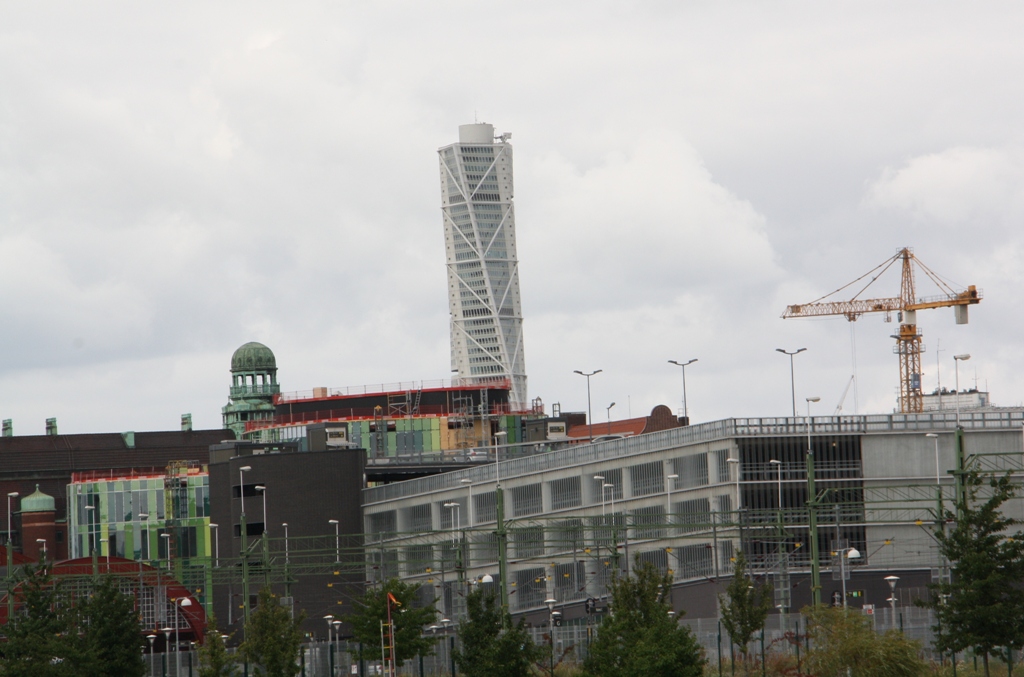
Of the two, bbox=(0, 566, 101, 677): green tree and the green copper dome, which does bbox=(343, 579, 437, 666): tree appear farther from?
the green copper dome

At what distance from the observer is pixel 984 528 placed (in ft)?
222

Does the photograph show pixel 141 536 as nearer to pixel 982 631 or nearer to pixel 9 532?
pixel 9 532

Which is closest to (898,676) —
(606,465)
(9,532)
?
(606,465)

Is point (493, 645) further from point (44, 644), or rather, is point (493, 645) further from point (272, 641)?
point (44, 644)

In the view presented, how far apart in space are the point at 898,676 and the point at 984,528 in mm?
6933

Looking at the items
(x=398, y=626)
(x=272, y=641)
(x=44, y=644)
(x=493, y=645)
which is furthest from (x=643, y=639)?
(x=44, y=644)

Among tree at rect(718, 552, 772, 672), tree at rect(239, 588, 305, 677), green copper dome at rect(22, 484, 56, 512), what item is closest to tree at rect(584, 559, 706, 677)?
tree at rect(718, 552, 772, 672)

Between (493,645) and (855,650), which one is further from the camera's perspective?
(493,645)

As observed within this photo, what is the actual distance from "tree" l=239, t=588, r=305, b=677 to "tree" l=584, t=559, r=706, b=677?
15777 mm

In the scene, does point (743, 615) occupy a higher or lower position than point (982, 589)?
lower

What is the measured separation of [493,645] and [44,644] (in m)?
24.3

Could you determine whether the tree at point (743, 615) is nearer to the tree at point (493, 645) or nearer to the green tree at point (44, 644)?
the tree at point (493, 645)

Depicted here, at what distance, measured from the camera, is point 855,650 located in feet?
214

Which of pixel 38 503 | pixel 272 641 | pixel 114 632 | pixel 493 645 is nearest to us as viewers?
pixel 493 645
